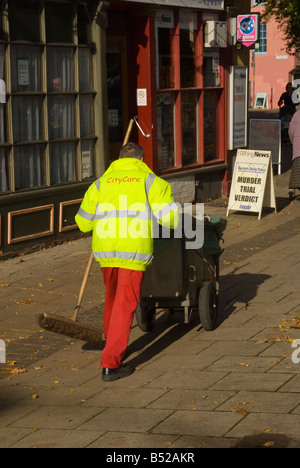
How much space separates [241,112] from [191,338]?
32.8ft

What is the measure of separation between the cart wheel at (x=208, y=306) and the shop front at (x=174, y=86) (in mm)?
6625

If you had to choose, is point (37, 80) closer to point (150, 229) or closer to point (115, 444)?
point (150, 229)

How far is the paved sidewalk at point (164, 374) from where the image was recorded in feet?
18.0

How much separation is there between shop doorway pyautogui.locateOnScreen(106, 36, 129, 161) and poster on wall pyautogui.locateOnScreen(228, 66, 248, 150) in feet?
9.47

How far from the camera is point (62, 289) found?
32.1ft

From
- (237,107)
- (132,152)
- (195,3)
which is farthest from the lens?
(237,107)

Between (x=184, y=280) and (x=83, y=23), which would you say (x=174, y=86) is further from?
(x=184, y=280)

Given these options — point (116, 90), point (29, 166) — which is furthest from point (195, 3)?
point (29, 166)

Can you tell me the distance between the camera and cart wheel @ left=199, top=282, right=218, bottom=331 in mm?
7750

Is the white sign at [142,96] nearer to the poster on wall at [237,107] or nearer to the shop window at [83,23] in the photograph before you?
the shop window at [83,23]

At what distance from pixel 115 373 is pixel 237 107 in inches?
431

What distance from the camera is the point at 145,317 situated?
8031mm

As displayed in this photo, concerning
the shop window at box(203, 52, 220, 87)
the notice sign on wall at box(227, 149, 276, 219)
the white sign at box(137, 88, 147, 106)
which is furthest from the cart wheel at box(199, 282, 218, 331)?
the shop window at box(203, 52, 220, 87)

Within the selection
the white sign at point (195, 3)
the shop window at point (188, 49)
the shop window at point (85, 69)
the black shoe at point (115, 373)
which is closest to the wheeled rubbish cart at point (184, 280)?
the black shoe at point (115, 373)
